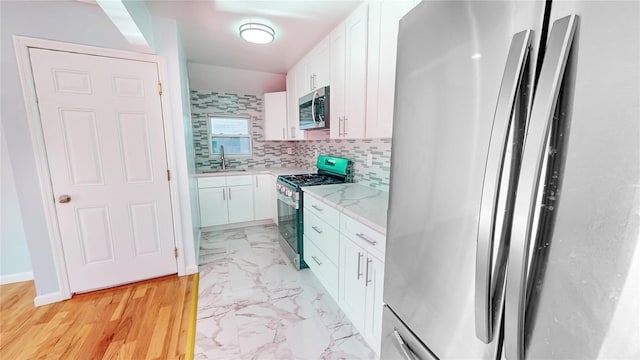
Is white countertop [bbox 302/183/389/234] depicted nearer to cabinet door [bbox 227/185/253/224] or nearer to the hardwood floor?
the hardwood floor

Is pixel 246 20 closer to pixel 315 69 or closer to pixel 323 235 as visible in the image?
pixel 315 69

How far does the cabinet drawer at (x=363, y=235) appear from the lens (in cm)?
135

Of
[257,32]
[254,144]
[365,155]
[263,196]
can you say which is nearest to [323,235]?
[365,155]

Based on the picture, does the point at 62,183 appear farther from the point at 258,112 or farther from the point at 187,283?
the point at 258,112

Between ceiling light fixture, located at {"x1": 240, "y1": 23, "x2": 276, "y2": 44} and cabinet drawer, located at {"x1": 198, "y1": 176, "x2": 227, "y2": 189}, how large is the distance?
2.02 m

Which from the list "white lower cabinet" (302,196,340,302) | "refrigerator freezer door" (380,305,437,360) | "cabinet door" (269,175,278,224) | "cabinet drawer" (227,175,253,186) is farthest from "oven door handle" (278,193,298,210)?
"refrigerator freezer door" (380,305,437,360)

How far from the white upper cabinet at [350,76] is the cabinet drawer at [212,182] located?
201cm

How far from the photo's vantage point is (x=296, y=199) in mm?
2475

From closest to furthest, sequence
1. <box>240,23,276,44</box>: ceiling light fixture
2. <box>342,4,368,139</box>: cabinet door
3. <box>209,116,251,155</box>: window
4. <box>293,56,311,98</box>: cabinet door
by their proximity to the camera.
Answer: <box>342,4,368,139</box>: cabinet door
<box>240,23,276,44</box>: ceiling light fixture
<box>293,56,311,98</box>: cabinet door
<box>209,116,251,155</box>: window

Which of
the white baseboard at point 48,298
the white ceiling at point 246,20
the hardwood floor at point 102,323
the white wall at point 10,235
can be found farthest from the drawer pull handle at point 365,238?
the white wall at point 10,235

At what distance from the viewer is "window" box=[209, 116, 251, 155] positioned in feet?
13.1

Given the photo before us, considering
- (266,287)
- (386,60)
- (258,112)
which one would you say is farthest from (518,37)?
(258,112)

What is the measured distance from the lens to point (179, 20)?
220 cm

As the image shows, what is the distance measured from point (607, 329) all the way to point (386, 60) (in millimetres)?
1634
